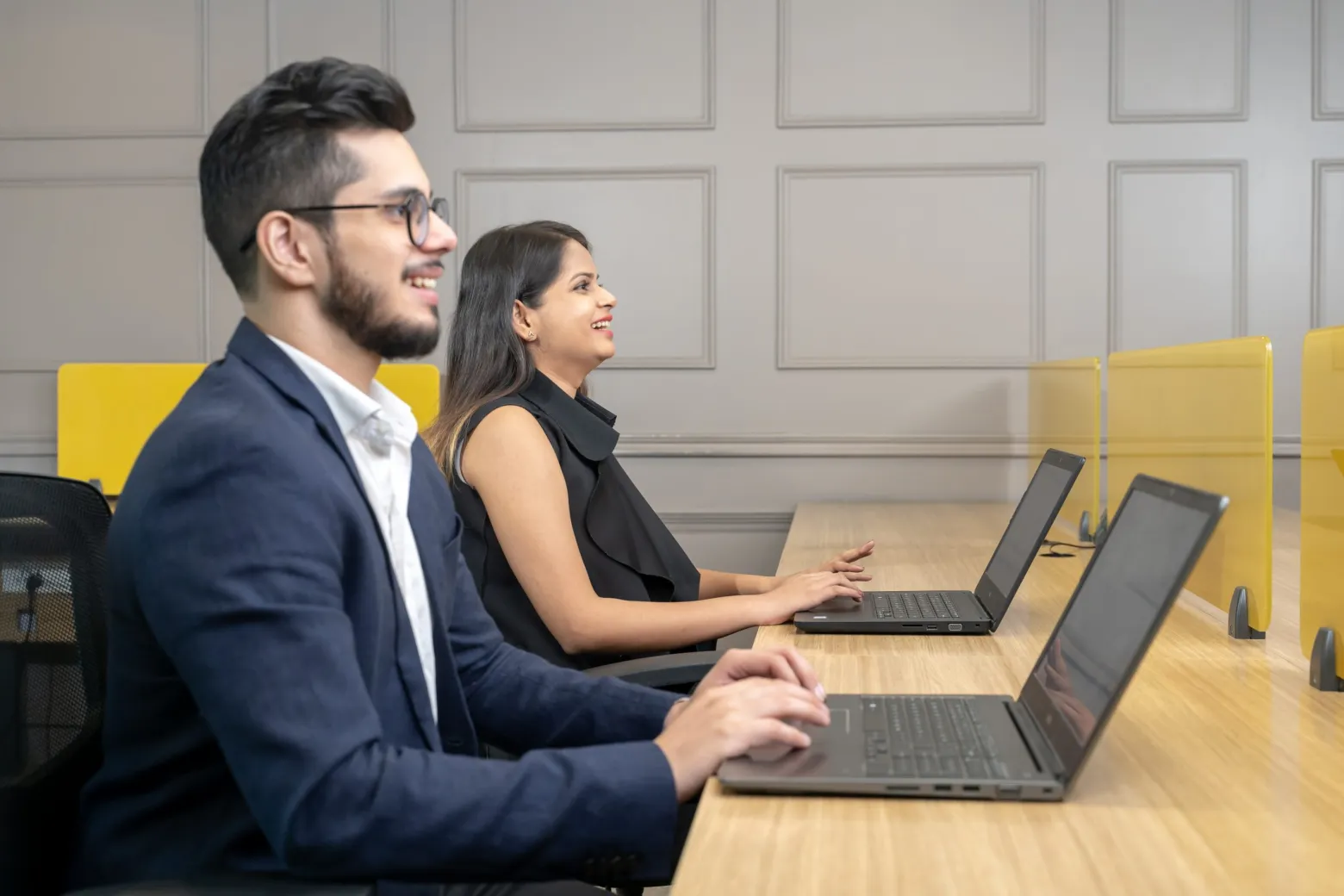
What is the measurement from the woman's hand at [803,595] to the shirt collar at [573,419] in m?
0.44

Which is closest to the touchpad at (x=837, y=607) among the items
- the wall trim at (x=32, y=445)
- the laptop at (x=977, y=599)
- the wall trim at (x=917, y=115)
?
the laptop at (x=977, y=599)

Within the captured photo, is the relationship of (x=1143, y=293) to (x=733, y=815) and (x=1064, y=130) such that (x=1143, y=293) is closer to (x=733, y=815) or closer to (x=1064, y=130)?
(x=1064, y=130)

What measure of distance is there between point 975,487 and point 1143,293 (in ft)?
2.53

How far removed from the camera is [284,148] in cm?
110

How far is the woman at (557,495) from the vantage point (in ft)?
6.12

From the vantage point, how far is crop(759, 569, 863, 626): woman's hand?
1.77 meters

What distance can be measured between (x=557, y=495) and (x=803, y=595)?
0.42 m

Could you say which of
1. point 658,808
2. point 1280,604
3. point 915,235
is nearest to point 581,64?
point 915,235

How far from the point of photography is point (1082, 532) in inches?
107

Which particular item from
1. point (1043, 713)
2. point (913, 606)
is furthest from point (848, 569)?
point (1043, 713)

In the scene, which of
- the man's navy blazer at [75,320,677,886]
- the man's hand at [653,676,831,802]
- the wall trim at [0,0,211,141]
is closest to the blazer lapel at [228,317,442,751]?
the man's navy blazer at [75,320,677,886]

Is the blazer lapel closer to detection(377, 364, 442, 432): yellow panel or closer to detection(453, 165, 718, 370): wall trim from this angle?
detection(377, 364, 442, 432): yellow panel

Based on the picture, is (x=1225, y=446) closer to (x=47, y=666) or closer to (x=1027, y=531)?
(x=1027, y=531)

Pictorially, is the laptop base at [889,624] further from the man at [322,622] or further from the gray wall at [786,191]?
the gray wall at [786,191]
